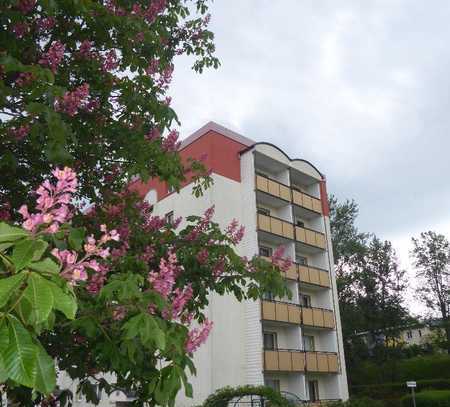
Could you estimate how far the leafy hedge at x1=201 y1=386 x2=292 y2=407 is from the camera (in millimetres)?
17500

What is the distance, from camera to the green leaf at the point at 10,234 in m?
1.82

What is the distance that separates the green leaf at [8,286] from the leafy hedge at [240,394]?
673 inches

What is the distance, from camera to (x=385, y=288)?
42500mm

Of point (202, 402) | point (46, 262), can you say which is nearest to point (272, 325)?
point (202, 402)

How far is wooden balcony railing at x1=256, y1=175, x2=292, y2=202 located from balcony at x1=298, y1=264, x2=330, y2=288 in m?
4.09

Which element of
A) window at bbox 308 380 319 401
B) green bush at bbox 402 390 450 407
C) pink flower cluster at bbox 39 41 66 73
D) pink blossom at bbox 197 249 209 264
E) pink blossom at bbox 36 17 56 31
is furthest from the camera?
green bush at bbox 402 390 450 407

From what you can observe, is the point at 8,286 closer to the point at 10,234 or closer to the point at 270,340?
the point at 10,234

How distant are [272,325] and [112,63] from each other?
20.9 metres

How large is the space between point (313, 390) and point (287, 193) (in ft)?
36.1

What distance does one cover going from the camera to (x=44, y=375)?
1.76 metres

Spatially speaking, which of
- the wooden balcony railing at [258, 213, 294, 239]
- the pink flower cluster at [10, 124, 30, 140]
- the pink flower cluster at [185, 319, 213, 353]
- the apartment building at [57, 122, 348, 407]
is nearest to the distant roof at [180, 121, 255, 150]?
the apartment building at [57, 122, 348, 407]

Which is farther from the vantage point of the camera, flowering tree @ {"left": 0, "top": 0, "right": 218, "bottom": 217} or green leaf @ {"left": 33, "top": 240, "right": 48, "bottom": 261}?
flowering tree @ {"left": 0, "top": 0, "right": 218, "bottom": 217}

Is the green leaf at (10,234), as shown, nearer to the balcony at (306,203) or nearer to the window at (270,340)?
the window at (270,340)

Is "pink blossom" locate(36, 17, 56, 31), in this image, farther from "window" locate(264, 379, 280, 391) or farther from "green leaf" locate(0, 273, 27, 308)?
"window" locate(264, 379, 280, 391)
